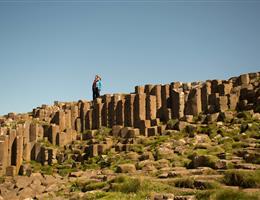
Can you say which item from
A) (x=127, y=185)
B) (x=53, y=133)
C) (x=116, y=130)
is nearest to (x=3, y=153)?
(x=53, y=133)

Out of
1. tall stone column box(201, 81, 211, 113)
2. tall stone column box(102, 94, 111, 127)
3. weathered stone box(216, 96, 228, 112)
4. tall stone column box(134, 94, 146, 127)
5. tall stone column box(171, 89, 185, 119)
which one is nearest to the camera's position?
weathered stone box(216, 96, 228, 112)

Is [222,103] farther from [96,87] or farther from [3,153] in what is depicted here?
[3,153]

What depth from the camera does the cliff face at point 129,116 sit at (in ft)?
97.0

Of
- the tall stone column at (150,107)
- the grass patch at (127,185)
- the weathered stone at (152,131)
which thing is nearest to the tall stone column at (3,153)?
the weathered stone at (152,131)

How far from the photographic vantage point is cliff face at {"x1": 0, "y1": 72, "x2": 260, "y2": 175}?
29.6m

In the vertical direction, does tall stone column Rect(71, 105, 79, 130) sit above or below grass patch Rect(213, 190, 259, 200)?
above

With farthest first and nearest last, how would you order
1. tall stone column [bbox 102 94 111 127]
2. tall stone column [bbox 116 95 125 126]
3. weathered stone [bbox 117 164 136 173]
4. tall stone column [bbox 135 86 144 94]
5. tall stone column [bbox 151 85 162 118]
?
1. tall stone column [bbox 135 86 144 94]
2. tall stone column [bbox 102 94 111 127]
3. tall stone column [bbox 116 95 125 126]
4. tall stone column [bbox 151 85 162 118]
5. weathered stone [bbox 117 164 136 173]

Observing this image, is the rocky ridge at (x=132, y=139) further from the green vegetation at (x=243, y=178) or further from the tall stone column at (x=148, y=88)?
the green vegetation at (x=243, y=178)

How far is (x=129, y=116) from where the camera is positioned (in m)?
33.1

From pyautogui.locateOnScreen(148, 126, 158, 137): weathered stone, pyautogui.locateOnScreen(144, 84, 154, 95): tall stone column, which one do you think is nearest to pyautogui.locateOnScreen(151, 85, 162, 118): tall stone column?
pyautogui.locateOnScreen(144, 84, 154, 95): tall stone column

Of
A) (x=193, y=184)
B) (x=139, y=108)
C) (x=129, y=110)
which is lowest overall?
(x=193, y=184)

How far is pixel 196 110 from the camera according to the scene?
3111 centimetres

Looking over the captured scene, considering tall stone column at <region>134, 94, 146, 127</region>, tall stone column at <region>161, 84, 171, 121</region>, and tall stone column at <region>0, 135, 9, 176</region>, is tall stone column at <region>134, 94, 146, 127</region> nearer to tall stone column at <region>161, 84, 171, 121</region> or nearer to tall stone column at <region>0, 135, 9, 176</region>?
tall stone column at <region>161, 84, 171, 121</region>

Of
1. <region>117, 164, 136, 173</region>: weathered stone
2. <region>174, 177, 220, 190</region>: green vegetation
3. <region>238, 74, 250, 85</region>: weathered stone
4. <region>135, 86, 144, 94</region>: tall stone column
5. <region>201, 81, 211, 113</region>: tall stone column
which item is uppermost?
<region>238, 74, 250, 85</region>: weathered stone
